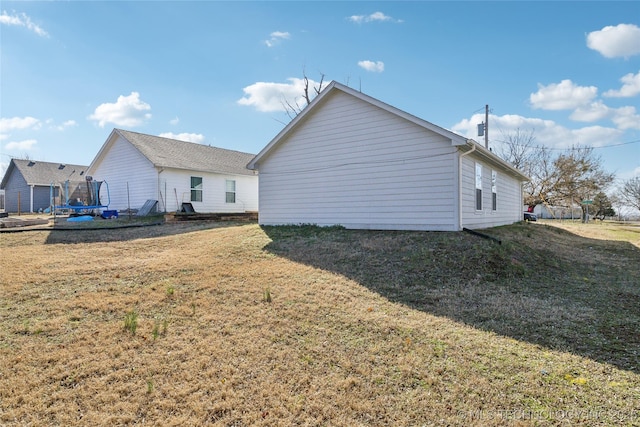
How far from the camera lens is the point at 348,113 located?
11164 mm

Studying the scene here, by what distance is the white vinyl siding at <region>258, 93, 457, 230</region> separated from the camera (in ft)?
31.6

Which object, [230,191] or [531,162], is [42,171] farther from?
[531,162]

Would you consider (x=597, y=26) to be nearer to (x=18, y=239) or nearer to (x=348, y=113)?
(x=348, y=113)

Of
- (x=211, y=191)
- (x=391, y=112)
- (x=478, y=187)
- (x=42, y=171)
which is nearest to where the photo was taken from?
(x=391, y=112)

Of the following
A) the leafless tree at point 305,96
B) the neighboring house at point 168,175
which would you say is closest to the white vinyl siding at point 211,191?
the neighboring house at point 168,175

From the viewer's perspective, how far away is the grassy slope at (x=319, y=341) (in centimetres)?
279

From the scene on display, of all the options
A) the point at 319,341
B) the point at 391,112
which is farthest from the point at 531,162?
the point at 319,341

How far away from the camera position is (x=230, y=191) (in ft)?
69.5

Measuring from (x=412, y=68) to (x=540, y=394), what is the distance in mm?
13115

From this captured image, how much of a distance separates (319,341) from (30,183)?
34241 mm

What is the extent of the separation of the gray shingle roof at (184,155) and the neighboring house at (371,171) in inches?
199

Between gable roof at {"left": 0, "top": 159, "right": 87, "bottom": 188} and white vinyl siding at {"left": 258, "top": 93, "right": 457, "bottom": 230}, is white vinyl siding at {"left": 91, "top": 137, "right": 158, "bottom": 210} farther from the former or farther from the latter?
gable roof at {"left": 0, "top": 159, "right": 87, "bottom": 188}

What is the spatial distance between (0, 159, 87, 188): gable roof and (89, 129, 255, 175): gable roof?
1269 centimetres

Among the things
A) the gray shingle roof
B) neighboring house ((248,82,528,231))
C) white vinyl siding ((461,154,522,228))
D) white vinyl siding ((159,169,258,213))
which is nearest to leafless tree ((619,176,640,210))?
white vinyl siding ((461,154,522,228))
